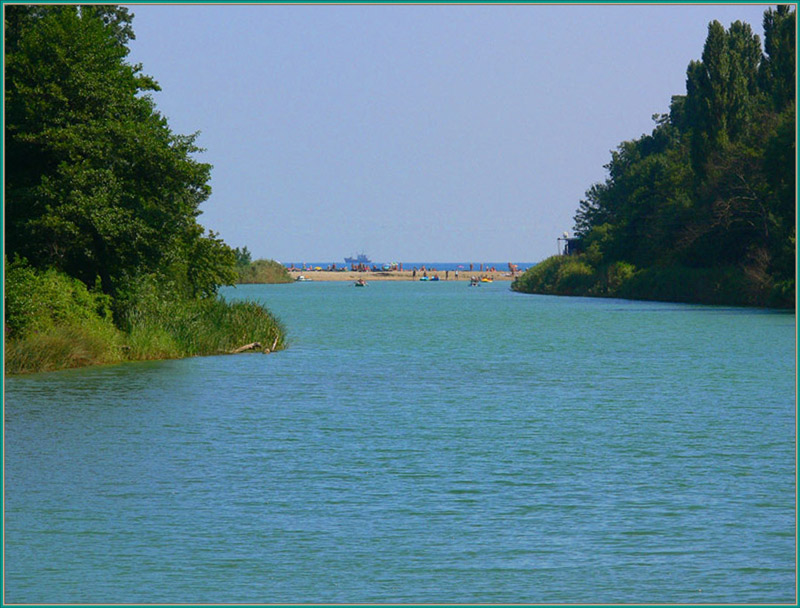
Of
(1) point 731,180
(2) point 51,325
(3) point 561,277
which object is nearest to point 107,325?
(2) point 51,325

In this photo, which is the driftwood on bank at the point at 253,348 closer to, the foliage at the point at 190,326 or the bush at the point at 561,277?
the foliage at the point at 190,326

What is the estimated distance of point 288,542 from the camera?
1574 centimetres

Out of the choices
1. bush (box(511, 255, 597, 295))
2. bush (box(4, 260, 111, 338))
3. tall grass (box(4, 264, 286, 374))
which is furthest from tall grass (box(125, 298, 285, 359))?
bush (box(511, 255, 597, 295))

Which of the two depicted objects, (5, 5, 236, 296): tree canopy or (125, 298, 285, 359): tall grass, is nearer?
(5, 5, 236, 296): tree canopy

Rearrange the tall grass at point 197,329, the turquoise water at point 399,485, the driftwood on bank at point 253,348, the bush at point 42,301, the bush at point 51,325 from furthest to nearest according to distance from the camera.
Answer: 1. the driftwood on bank at point 253,348
2. the tall grass at point 197,329
3. the bush at point 51,325
4. the bush at point 42,301
5. the turquoise water at point 399,485

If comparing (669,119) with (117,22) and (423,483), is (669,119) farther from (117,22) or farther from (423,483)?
(423,483)

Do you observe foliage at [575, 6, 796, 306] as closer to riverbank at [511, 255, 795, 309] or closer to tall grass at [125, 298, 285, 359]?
riverbank at [511, 255, 795, 309]

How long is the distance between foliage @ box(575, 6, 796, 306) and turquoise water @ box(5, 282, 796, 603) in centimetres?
3719

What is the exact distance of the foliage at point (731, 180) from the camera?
7706 centimetres

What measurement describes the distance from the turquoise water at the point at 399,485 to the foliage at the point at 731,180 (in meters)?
37.2

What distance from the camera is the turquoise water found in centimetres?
1401

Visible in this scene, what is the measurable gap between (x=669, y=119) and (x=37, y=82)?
108 meters

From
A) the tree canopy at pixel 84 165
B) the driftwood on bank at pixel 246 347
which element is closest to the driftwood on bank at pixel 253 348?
the driftwood on bank at pixel 246 347

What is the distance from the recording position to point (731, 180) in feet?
278
